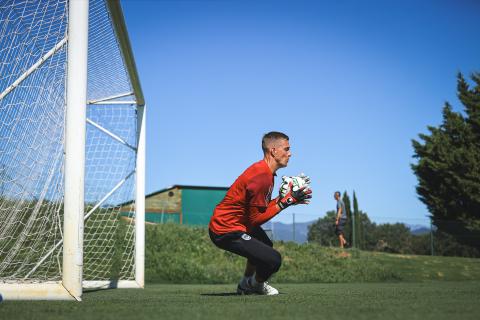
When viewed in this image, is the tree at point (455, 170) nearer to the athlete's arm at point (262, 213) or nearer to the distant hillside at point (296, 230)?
the distant hillside at point (296, 230)

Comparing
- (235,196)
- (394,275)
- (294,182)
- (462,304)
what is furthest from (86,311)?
(394,275)

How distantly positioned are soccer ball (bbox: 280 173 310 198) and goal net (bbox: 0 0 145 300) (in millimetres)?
2006

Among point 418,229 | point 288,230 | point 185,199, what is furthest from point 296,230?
point 185,199

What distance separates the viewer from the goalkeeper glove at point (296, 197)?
5.46 meters

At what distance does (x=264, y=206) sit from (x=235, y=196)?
1.09 feet

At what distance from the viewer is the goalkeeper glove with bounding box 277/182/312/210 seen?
546 centimetres

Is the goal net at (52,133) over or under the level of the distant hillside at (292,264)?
over

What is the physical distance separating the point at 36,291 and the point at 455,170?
24.3 m

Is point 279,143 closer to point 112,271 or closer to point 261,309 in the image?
point 261,309

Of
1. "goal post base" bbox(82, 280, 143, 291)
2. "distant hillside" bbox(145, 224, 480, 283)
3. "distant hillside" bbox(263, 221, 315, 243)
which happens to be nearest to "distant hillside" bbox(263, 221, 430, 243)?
"distant hillside" bbox(263, 221, 315, 243)

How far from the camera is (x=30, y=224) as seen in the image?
257 inches

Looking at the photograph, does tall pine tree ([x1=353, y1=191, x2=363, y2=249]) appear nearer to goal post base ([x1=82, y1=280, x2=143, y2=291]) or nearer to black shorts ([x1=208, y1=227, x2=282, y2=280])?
goal post base ([x1=82, y1=280, x2=143, y2=291])

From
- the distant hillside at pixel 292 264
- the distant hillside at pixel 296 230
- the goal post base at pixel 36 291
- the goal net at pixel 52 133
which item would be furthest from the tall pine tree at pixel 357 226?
the goal post base at pixel 36 291

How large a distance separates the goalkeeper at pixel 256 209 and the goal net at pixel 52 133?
57.5 inches
